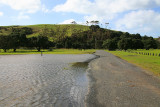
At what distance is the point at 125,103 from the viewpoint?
11305mm

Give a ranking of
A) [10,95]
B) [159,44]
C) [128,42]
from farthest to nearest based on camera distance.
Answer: [159,44] → [128,42] → [10,95]

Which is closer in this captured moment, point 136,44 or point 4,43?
point 4,43

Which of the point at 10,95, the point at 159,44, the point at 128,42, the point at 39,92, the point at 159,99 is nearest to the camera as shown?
the point at 159,99

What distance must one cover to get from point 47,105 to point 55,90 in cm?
399

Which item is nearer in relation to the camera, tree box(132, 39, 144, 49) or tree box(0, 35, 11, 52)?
tree box(0, 35, 11, 52)

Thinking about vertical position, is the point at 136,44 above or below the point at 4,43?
below

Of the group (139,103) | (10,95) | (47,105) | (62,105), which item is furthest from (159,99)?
(10,95)

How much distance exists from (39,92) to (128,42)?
13736 centimetres

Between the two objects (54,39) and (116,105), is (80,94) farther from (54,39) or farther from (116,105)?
(54,39)

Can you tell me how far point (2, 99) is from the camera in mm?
12703

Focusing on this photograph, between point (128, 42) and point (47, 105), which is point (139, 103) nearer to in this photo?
point (47, 105)

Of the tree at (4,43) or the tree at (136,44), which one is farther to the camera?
the tree at (136,44)

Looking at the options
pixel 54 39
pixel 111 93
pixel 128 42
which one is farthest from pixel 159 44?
pixel 111 93

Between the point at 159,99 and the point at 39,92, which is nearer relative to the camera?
the point at 159,99
